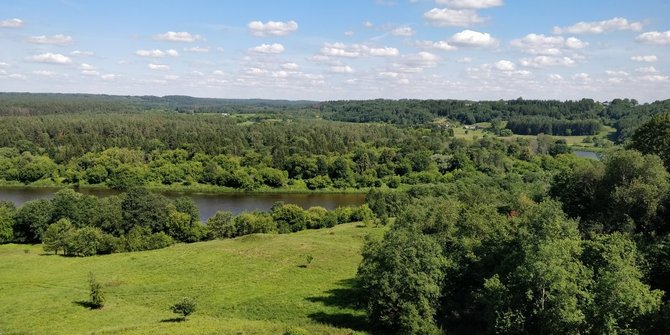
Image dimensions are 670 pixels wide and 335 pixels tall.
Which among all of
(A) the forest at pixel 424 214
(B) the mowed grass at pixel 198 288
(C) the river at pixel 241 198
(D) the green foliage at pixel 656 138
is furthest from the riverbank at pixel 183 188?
(D) the green foliage at pixel 656 138

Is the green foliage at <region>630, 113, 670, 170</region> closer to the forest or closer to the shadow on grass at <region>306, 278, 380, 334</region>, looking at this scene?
the forest

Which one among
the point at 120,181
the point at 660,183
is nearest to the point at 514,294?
the point at 660,183

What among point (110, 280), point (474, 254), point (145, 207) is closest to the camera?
point (474, 254)

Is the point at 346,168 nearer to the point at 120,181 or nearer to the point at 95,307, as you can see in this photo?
the point at 120,181

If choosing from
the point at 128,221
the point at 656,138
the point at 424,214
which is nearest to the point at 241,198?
the point at 128,221

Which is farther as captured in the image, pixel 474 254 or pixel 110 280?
pixel 110 280

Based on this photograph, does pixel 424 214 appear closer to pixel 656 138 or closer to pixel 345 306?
pixel 345 306
